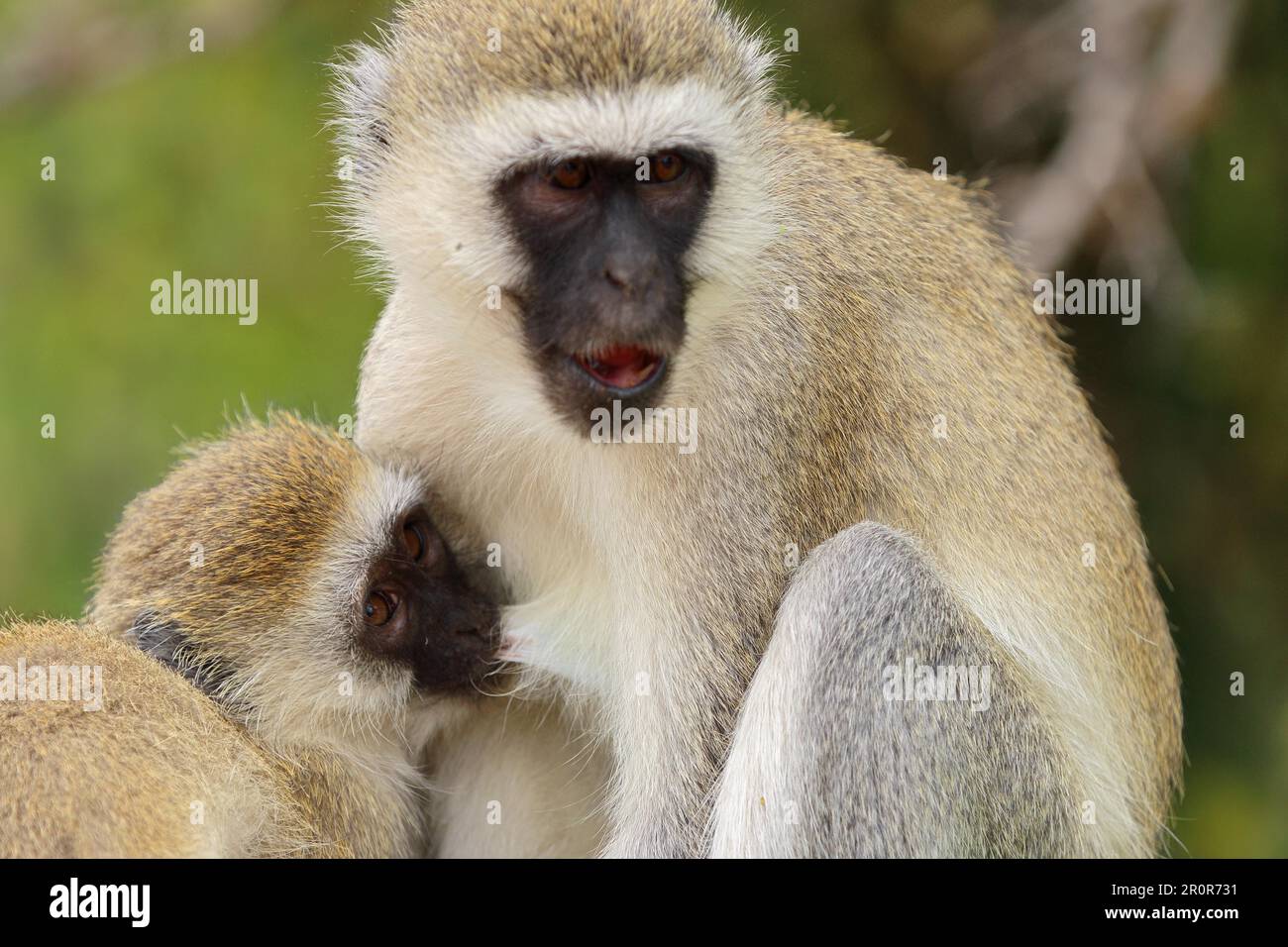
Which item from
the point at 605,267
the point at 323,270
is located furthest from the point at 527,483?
the point at 323,270

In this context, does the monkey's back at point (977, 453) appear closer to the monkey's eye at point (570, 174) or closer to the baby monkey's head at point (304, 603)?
the monkey's eye at point (570, 174)

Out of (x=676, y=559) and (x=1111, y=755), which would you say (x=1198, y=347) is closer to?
(x=1111, y=755)

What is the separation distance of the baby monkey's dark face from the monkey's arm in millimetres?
1046

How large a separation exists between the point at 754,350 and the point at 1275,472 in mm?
4458

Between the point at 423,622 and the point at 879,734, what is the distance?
1656 millimetres

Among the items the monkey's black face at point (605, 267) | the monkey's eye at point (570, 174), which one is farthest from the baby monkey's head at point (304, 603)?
the monkey's eye at point (570, 174)

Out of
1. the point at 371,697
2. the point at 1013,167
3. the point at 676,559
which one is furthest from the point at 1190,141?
the point at 371,697

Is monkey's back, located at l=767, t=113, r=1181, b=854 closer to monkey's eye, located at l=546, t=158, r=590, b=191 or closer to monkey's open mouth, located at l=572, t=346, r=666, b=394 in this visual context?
monkey's open mouth, located at l=572, t=346, r=666, b=394

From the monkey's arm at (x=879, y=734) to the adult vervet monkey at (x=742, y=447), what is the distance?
1cm

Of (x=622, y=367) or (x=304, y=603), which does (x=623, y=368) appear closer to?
(x=622, y=367)

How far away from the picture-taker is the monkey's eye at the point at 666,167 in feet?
14.8

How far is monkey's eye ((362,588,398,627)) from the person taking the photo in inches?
206

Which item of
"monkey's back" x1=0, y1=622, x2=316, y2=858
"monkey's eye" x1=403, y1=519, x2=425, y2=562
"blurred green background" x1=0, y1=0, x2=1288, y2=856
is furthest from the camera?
"blurred green background" x1=0, y1=0, x2=1288, y2=856

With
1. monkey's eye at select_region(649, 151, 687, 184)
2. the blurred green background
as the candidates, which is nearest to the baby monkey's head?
monkey's eye at select_region(649, 151, 687, 184)
